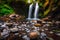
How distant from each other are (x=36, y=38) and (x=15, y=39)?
0.87 m

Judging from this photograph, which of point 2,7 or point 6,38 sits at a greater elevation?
point 2,7

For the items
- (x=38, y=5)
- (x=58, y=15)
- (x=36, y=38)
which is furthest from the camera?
(x=38, y=5)

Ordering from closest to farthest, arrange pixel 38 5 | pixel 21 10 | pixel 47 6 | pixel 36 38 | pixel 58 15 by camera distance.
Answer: pixel 36 38, pixel 58 15, pixel 47 6, pixel 38 5, pixel 21 10

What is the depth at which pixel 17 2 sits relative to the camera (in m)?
13.8

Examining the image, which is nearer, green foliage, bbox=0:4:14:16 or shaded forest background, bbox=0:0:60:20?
shaded forest background, bbox=0:0:60:20

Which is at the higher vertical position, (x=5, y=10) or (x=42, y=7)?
(x=42, y=7)

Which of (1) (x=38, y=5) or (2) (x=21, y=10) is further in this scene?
(2) (x=21, y=10)

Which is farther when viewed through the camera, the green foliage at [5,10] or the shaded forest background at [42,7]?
the green foliage at [5,10]

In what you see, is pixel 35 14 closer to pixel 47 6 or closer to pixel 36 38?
pixel 47 6

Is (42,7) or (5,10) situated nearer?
(42,7)

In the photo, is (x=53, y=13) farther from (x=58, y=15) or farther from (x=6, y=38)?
(x=6, y=38)

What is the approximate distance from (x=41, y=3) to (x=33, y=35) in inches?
285

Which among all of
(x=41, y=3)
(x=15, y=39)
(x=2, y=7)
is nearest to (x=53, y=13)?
(x=41, y=3)

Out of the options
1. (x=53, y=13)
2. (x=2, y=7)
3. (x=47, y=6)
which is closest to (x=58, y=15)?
(x=53, y=13)
